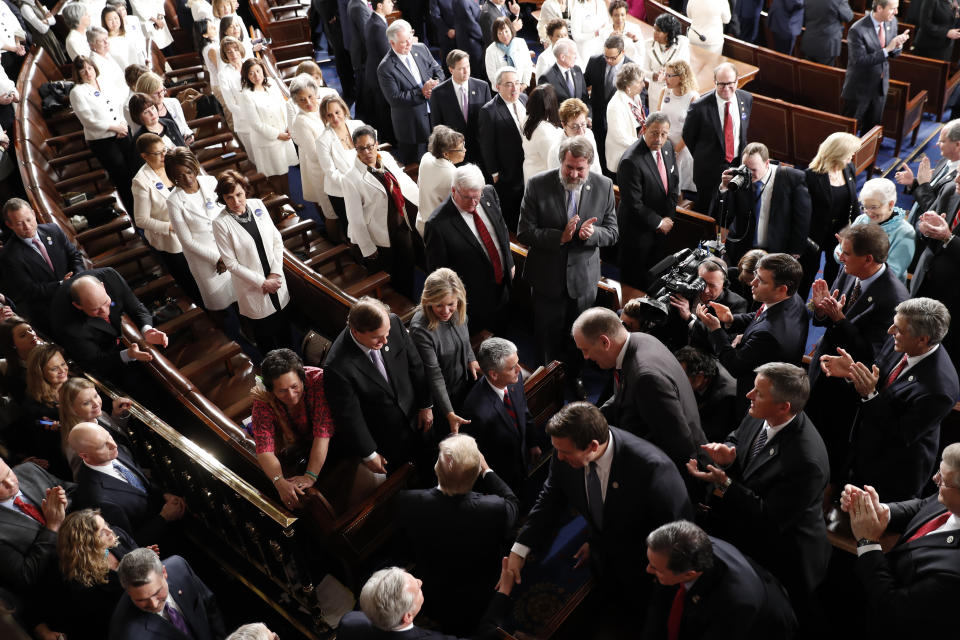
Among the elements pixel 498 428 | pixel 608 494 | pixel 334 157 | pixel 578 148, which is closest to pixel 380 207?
pixel 334 157

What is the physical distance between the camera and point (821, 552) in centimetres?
284

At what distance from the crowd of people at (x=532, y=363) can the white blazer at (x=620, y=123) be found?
0.03 metres

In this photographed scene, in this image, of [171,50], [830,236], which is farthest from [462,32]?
[830,236]

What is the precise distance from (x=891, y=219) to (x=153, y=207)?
450 centimetres

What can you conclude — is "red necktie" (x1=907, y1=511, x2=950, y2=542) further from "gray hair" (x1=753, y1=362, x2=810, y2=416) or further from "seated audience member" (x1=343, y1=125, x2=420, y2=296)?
"seated audience member" (x1=343, y1=125, x2=420, y2=296)

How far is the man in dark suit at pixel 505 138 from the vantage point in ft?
18.6

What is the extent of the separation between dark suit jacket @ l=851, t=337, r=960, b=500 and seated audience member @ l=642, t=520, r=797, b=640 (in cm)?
118

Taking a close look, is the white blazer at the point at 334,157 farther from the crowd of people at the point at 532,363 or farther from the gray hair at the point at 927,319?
the gray hair at the point at 927,319

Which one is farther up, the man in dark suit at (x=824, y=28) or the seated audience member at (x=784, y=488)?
the man in dark suit at (x=824, y=28)

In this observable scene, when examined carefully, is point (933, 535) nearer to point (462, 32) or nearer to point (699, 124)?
point (699, 124)

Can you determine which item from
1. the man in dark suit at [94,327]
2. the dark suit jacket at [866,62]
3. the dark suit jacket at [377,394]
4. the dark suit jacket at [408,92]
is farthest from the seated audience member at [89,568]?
the dark suit jacket at [866,62]

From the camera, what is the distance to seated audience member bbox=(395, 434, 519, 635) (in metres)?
2.92

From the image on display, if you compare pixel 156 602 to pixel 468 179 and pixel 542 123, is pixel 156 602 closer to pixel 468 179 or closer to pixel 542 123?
pixel 468 179

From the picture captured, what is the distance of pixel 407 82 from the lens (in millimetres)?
6594
